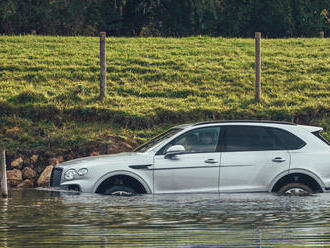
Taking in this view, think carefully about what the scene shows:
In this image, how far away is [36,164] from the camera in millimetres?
19141

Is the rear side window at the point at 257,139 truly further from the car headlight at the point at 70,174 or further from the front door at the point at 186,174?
the car headlight at the point at 70,174

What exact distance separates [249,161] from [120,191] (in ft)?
6.94

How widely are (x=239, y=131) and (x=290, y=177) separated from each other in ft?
3.66

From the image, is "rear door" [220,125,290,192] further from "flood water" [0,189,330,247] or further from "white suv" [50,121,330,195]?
"flood water" [0,189,330,247]

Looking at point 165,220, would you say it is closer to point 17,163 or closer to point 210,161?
point 210,161

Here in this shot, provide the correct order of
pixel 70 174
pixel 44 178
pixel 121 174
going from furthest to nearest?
pixel 44 178 → pixel 70 174 → pixel 121 174

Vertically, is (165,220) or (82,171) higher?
(82,171)

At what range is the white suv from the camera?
14.1 metres

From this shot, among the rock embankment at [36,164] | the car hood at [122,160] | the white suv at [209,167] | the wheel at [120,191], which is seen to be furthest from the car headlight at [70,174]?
the rock embankment at [36,164]

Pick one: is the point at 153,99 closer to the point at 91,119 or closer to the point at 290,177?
the point at 91,119

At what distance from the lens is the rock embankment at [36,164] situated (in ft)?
59.9

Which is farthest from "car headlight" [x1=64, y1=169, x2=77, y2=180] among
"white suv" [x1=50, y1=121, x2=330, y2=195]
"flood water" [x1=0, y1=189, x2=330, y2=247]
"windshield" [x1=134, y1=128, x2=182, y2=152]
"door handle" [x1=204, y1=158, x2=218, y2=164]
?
"door handle" [x1=204, y1=158, x2=218, y2=164]

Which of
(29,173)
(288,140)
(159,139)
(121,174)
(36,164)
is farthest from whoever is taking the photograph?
(36,164)

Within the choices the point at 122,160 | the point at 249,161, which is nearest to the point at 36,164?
the point at 122,160
